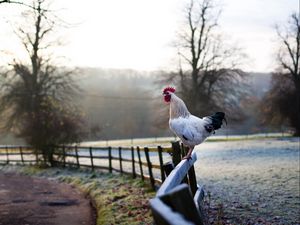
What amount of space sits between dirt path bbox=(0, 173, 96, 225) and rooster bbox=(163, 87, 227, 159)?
4.47m

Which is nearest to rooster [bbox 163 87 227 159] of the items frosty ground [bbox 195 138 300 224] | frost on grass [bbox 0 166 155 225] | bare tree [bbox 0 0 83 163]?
frosty ground [bbox 195 138 300 224]

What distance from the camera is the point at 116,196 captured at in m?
12.2

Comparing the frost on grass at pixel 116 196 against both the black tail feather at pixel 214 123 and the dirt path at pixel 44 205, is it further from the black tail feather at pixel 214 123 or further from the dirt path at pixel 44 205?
the black tail feather at pixel 214 123

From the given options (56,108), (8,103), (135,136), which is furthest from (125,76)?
(56,108)

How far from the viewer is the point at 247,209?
1010cm

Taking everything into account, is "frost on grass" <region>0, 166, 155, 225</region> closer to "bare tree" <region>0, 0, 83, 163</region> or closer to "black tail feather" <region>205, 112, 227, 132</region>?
"black tail feather" <region>205, 112, 227, 132</region>

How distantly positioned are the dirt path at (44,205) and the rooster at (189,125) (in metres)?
4.47

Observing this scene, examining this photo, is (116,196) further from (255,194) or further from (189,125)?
(189,125)

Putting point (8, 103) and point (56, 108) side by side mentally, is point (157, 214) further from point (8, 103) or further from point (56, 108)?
point (8, 103)

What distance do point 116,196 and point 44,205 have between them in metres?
2.05

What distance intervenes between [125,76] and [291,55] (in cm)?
10092

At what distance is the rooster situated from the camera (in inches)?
249

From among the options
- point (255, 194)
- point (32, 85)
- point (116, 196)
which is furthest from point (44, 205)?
point (32, 85)

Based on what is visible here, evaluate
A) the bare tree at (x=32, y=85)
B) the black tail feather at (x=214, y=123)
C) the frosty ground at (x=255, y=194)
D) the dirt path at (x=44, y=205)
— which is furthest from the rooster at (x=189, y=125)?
the bare tree at (x=32, y=85)
